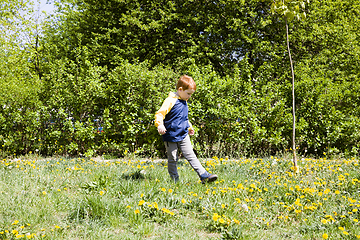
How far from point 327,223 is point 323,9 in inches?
334

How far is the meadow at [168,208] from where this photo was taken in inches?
94.6

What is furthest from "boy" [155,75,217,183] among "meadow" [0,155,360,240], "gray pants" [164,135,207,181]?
"meadow" [0,155,360,240]

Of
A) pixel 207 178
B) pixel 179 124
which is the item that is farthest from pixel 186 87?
pixel 207 178

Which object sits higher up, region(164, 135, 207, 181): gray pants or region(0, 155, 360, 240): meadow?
region(164, 135, 207, 181): gray pants

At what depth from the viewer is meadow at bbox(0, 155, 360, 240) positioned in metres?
2.40

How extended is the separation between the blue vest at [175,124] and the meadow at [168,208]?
588 millimetres

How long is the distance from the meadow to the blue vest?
588mm

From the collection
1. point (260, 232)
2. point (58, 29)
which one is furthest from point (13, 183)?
point (58, 29)

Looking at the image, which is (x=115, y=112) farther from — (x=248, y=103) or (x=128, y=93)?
(x=248, y=103)

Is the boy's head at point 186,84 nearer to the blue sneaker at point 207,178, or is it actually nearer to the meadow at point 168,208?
the blue sneaker at point 207,178

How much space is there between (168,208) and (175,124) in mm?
1094

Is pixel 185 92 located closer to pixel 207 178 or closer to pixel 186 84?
pixel 186 84

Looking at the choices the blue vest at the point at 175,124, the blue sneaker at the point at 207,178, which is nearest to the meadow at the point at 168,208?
the blue sneaker at the point at 207,178

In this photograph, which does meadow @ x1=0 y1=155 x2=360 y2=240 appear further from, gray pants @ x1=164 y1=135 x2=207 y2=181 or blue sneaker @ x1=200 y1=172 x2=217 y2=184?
gray pants @ x1=164 y1=135 x2=207 y2=181
